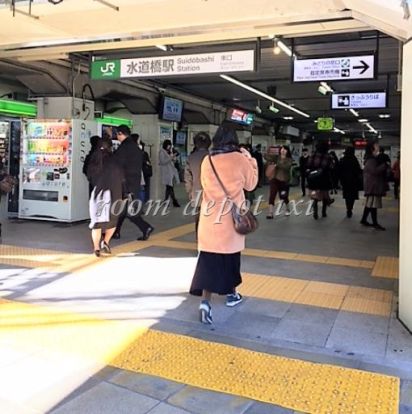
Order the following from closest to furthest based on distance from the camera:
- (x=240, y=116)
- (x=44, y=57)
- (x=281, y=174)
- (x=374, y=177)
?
(x=44, y=57) → (x=374, y=177) → (x=281, y=174) → (x=240, y=116)

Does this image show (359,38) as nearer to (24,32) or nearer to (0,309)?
(24,32)

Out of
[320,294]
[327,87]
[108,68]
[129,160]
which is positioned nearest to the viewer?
[320,294]

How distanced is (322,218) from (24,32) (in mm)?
7000

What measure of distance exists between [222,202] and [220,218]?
4.9 inches

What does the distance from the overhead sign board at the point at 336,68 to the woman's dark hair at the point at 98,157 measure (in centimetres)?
286

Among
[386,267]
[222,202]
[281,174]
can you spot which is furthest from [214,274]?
[281,174]

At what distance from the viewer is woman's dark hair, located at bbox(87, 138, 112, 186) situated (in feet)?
21.9

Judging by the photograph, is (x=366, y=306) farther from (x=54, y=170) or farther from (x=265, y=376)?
(x=54, y=170)

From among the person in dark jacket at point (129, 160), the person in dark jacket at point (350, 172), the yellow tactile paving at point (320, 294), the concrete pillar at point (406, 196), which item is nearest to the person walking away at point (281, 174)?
the person in dark jacket at point (350, 172)

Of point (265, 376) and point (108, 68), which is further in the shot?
point (108, 68)

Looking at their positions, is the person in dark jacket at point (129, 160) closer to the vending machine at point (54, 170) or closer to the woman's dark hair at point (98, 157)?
the woman's dark hair at point (98, 157)

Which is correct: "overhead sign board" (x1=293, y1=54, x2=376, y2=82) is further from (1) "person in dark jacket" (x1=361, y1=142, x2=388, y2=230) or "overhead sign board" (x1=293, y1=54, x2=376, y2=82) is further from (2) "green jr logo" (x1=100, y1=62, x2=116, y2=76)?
(2) "green jr logo" (x1=100, y1=62, x2=116, y2=76)

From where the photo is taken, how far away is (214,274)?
396 cm

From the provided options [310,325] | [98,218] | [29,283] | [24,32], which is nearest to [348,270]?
[310,325]
